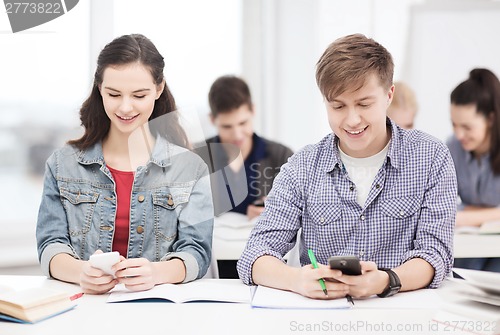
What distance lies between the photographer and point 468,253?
2.45m

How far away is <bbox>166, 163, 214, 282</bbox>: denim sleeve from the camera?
1788 millimetres

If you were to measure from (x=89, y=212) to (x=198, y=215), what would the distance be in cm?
32

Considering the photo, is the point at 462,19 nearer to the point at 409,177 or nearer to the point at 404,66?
the point at 404,66

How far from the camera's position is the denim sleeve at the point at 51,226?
178cm

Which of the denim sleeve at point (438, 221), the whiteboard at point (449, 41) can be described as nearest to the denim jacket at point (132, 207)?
the denim sleeve at point (438, 221)

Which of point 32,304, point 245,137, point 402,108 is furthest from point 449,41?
point 32,304

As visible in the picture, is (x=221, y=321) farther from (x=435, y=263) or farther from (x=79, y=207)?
(x=79, y=207)

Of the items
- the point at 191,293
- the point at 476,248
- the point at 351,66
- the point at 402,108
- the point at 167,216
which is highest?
the point at 351,66

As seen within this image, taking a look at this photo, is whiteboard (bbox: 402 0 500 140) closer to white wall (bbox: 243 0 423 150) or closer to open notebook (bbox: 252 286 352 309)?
white wall (bbox: 243 0 423 150)

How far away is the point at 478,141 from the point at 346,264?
1933 mm

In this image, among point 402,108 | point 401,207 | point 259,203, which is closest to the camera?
point 401,207

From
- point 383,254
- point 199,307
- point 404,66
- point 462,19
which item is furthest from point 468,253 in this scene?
point 462,19

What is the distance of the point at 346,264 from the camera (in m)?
1.45

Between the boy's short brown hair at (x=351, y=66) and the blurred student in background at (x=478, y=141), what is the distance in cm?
152
